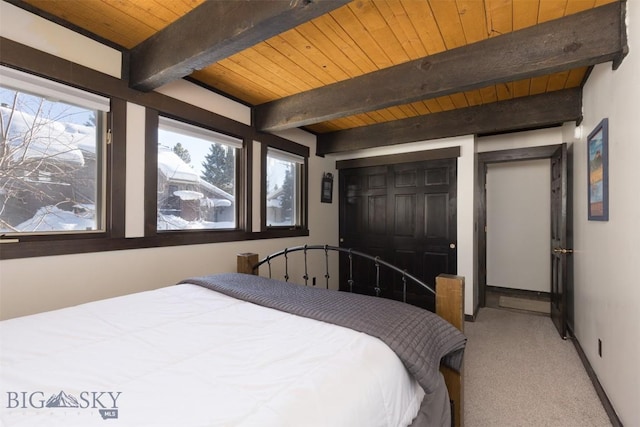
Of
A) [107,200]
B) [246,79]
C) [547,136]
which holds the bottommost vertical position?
→ [107,200]

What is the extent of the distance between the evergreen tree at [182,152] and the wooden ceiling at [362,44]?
0.57 meters

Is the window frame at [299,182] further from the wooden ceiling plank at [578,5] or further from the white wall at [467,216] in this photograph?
the wooden ceiling plank at [578,5]

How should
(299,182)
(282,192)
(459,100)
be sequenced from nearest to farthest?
1. (459,100)
2. (282,192)
3. (299,182)

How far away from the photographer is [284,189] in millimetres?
3797

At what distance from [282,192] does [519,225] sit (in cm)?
353

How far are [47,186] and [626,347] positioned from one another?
11.3ft

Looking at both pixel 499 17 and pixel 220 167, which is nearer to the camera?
pixel 499 17

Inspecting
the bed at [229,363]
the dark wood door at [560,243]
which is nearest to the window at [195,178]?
the bed at [229,363]

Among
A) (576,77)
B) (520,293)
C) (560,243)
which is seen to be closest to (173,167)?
(576,77)

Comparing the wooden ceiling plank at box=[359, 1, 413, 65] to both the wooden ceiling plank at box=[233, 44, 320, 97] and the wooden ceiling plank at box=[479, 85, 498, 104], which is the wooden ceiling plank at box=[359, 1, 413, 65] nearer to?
the wooden ceiling plank at box=[233, 44, 320, 97]

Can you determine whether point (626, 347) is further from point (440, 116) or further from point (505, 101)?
point (440, 116)

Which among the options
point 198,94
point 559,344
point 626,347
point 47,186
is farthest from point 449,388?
point 198,94

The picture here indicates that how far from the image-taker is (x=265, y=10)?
1.43 meters

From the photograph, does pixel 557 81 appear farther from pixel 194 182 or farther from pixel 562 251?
pixel 194 182
